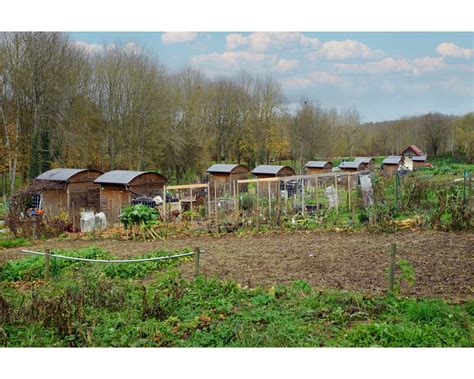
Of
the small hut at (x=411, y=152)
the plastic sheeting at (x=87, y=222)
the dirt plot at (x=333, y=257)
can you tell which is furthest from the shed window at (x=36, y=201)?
the small hut at (x=411, y=152)

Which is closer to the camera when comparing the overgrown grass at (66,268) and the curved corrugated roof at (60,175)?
the overgrown grass at (66,268)

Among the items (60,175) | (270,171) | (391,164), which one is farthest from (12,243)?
(391,164)

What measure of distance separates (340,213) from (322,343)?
1115cm

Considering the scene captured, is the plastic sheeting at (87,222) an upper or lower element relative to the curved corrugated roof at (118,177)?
lower

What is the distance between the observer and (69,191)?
1689 centimetres

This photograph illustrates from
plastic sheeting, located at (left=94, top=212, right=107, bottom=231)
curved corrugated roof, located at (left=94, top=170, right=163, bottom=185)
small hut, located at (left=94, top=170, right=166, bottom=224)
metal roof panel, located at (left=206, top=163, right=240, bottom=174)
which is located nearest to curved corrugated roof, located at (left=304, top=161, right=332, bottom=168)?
metal roof panel, located at (left=206, top=163, right=240, bottom=174)

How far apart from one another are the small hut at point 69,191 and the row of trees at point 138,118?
3.31 m

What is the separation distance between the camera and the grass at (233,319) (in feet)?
15.1

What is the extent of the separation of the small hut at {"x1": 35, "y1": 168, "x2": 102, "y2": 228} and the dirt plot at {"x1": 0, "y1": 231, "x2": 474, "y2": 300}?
5.45 m

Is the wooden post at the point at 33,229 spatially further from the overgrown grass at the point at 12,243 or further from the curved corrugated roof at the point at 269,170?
the curved corrugated roof at the point at 269,170

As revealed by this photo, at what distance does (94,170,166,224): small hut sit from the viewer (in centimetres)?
1645

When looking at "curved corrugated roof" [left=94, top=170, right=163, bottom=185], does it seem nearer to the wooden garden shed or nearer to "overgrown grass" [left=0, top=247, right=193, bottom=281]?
"overgrown grass" [left=0, top=247, right=193, bottom=281]

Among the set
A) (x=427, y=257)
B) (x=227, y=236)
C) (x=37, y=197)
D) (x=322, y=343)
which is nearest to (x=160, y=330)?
(x=322, y=343)

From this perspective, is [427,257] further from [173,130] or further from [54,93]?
[173,130]
